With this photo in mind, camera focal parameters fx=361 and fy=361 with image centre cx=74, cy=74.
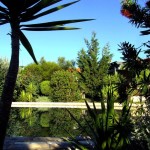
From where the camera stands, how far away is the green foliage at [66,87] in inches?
1105

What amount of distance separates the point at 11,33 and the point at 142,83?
1.81m

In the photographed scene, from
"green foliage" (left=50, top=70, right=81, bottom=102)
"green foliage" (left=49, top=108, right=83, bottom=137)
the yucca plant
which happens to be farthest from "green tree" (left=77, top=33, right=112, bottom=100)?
the yucca plant

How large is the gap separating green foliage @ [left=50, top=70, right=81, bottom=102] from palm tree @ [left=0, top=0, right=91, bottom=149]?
923 inches

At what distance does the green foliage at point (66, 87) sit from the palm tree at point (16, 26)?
76.9 feet

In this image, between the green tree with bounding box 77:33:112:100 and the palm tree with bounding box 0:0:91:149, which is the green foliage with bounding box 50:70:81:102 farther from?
the palm tree with bounding box 0:0:91:149

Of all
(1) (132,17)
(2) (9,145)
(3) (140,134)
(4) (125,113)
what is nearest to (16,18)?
(1) (132,17)

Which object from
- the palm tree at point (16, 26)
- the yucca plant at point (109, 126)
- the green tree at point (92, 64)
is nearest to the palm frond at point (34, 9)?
the palm tree at point (16, 26)

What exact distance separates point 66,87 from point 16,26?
23.7 meters

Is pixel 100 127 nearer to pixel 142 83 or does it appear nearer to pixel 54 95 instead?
pixel 142 83

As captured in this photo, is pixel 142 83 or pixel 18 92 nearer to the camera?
pixel 142 83

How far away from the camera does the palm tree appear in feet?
13.9

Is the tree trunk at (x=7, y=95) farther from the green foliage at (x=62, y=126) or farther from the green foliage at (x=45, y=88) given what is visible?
the green foliage at (x=45, y=88)

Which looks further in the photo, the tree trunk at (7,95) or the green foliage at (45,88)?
the green foliage at (45,88)

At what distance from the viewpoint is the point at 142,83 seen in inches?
143
